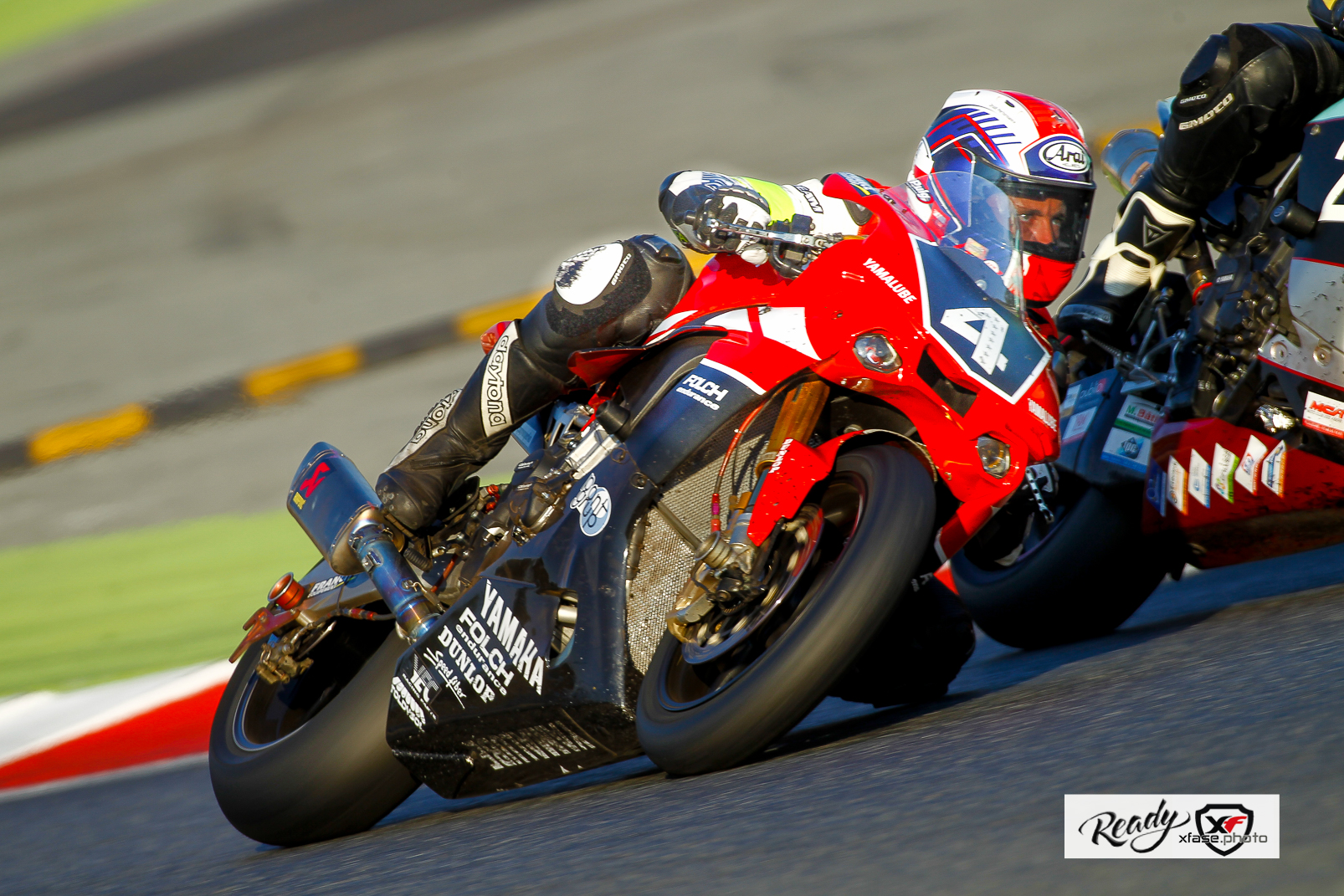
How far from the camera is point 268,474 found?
698cm

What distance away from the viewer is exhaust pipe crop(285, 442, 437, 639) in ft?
10.3

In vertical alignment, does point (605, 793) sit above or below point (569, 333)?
below

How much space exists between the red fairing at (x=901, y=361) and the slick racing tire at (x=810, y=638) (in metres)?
0.10

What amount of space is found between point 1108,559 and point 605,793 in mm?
1480

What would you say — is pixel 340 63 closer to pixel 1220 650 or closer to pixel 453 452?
pixel 453 452

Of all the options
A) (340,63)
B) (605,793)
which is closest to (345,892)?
(605,793)

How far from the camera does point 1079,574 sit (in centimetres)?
372

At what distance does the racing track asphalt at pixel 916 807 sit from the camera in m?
1.87

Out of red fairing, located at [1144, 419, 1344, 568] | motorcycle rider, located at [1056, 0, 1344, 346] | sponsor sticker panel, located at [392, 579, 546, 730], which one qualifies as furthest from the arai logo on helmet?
sponsor sticker panel, located at [392, 579, 546, 730]

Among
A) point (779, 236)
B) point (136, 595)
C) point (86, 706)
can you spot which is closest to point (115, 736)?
point (86, 706)

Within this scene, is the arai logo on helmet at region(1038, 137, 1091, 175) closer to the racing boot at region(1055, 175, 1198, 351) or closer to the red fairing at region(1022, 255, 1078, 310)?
the red fairing at region(1022, 255, 1078, 310)

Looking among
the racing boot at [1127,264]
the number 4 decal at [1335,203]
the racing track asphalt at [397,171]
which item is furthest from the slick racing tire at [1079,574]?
the racing track asphalt at [397,171]

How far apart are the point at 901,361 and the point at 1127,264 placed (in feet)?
4.29

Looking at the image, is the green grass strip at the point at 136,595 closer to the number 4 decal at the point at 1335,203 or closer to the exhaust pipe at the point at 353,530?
the exhaust pipe at the point at 353,530
